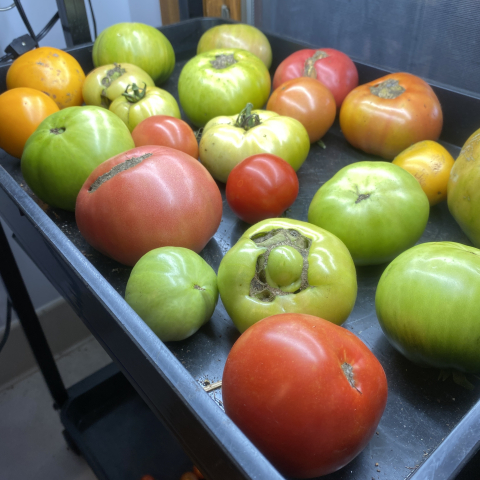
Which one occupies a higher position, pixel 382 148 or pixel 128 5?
pixel 128 5

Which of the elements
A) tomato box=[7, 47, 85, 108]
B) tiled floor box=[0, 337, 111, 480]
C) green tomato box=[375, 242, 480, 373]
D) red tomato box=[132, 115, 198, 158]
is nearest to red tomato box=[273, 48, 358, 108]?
red tomato box=[132, 115, 198, 158]

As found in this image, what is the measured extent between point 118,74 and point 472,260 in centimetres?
72

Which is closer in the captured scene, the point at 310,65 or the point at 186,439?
the point at 186,439

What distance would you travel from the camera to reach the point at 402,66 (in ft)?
3.11

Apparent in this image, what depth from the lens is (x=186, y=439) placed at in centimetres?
33

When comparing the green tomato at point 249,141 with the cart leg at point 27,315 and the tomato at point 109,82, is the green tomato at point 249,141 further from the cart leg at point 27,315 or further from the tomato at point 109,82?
the cart leg at point 27,315

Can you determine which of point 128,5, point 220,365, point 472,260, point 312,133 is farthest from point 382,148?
point 128,5

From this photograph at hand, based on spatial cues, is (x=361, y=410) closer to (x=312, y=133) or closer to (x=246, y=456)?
(x=246, y=456)

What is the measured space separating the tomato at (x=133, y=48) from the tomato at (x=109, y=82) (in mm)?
86

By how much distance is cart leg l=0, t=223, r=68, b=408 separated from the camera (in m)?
0.85

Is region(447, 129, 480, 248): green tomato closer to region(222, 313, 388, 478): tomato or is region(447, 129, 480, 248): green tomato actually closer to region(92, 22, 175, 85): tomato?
region(222, 313, 388, 478): tomato

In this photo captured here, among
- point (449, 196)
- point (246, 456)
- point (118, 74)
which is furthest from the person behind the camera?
point (118, 74)

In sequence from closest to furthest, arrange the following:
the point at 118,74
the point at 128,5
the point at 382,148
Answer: the point at 382,148
the point at 118,74
the point at 128,5

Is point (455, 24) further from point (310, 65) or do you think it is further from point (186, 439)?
point (186, 439)
